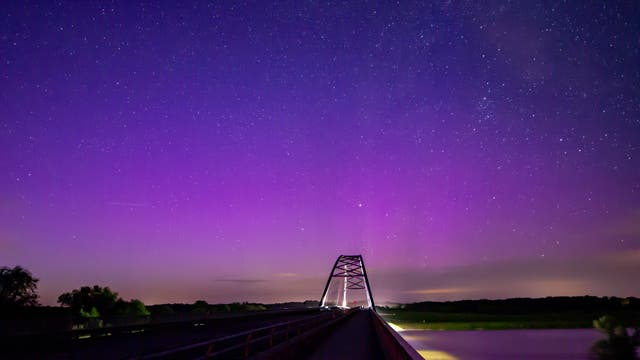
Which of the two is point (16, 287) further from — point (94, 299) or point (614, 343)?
point (614, 343)

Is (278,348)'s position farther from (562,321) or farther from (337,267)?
(337,267)

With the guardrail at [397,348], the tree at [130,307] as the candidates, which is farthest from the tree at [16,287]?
the guardrail at [397,348]

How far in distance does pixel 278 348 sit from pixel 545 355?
6232 centimetres

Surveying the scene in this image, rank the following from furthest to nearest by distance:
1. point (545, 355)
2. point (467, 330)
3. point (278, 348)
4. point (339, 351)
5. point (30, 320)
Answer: point (467, 330), point (545, 355), point (30, 320), point (339, 351), point (278, 348)

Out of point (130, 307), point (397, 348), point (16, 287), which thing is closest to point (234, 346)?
point (397, 348)

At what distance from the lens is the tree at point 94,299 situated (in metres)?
89.3

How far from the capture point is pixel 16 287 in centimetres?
6244

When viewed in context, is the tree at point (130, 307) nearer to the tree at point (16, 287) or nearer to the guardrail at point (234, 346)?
the tree at point (16, 287)

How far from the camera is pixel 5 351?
76.2 feet

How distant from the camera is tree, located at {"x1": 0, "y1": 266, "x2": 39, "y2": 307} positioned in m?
61.4

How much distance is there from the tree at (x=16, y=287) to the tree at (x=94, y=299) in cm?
2615

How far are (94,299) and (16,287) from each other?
93.1 ft

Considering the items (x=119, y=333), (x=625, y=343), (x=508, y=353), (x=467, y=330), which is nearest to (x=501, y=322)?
(x=467, y=330)

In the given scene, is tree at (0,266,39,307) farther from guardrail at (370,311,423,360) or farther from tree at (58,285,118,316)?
guardrail at (370,311,423,360)
